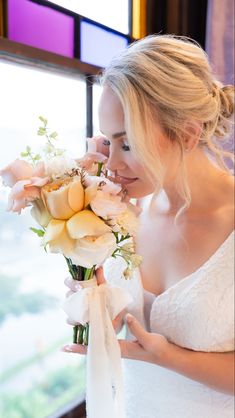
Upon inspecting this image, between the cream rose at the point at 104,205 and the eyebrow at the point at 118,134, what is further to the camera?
the eyebrow at the point at 118,134

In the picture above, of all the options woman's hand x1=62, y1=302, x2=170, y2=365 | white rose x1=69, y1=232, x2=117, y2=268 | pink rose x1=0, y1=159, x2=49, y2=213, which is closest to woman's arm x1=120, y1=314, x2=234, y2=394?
woman's hand x1=62, y1=302, x2=170, y2=365

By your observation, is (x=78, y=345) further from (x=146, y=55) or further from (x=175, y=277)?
(x=146, y=55)

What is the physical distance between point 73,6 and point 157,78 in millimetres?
513

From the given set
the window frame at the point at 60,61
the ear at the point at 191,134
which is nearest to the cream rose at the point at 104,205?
the ear at the point at 191,134

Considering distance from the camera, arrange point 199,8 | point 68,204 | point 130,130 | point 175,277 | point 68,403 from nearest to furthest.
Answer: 1. point 68,204
2. point 130,130
3. point 175,277
4. point 68,403
5. point 199,8

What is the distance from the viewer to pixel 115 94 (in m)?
0.79

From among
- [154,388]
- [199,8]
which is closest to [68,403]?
[154,388]

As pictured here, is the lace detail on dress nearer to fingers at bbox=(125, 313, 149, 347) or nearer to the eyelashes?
fingers at bbox=(125, 313, 149, 347)

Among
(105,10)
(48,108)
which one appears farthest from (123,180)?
(105,10)

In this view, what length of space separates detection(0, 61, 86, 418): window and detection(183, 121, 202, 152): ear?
0.32m

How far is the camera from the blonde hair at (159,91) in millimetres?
765

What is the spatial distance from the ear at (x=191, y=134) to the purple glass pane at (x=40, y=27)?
439mm

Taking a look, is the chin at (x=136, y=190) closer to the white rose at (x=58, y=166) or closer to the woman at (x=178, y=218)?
the woman at (x=178, y=218)

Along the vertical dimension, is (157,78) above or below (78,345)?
above
